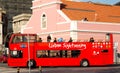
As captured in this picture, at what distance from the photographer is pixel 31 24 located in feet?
221

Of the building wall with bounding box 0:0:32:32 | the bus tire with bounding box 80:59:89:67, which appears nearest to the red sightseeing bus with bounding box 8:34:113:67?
the bus tire with bounding box 80:59:89:67

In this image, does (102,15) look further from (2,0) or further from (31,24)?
(2,0)

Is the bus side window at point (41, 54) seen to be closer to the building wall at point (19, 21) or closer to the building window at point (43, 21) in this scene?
the building window at point (43, 21)

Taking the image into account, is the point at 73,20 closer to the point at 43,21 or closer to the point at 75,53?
the point at 43,21

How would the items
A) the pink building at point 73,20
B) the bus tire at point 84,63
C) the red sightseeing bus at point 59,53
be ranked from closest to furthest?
1. the red sightseeing bus at point 59,53
2. the bus tire at point 84,63
3. the pink building at point 73,20

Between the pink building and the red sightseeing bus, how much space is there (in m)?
9.77

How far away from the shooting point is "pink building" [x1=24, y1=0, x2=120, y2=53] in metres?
56.5

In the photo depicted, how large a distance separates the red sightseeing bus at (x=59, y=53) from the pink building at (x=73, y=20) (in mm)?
9769

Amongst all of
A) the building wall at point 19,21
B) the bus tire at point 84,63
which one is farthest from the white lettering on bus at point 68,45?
the building wall at point 19,21

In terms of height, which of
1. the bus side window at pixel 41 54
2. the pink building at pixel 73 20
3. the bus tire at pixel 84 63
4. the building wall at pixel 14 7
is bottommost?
the bus tire at pixel 84 63

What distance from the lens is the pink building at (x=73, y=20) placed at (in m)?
56.5

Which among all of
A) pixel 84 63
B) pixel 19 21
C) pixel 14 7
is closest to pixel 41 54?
pixel 84 63

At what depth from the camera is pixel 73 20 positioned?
57.3 metres

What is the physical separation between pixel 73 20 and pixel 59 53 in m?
13.1
